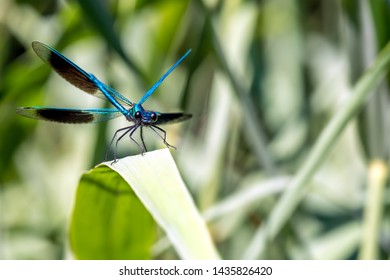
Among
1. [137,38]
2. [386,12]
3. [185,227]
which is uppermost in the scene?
[137,38]

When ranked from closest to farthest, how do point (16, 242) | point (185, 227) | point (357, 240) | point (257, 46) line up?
point (185, 227) < point (357, 240) < point (16, 242) < point (257, 46)

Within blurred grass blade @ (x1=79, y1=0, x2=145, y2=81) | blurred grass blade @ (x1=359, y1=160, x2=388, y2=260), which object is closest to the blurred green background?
blurred grass blade @ (x1=359, y1=160, x2=388, y2=260)

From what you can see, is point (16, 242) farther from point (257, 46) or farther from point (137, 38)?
point (257, 46)

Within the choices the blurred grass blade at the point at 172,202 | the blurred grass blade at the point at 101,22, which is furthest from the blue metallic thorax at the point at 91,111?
the blurred grass blade at the point at 172,202

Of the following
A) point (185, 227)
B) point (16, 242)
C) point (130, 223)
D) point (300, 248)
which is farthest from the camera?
point (16, 242)

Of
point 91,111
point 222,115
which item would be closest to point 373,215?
point 222,115
